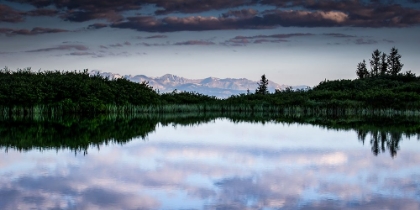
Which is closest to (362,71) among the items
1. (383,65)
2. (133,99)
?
(383,65)

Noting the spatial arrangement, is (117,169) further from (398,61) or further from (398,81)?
(398,61)

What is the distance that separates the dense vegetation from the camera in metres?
35.2

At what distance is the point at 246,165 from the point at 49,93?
27658 mm

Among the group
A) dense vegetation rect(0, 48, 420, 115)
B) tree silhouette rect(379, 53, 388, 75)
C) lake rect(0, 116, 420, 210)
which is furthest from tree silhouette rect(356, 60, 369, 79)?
lake rect(0, 116, 420, 210)

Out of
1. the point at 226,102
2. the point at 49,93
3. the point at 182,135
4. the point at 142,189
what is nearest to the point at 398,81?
the point at 226,102

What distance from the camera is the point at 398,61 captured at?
2677 inches

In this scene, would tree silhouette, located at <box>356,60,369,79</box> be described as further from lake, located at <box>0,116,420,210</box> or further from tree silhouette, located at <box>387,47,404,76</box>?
lake, located at <box>0,116,420,210</box>

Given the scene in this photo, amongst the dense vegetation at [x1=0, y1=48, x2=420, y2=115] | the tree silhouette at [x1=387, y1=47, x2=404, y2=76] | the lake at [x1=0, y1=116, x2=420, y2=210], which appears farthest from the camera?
the tree silhouette at [x1=387, y1=47, x2=404, y2=76]

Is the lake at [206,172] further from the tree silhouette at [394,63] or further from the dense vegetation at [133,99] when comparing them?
the tree silhouette at [394,63]

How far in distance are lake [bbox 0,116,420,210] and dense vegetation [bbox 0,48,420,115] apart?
18.9 metres

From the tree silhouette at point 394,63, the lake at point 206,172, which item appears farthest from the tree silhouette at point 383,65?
the lake at point 206,172

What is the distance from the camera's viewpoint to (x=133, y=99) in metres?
40.5

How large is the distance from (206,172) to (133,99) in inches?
1226

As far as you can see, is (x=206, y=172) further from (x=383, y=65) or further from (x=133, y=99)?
(x=383, y=65)
